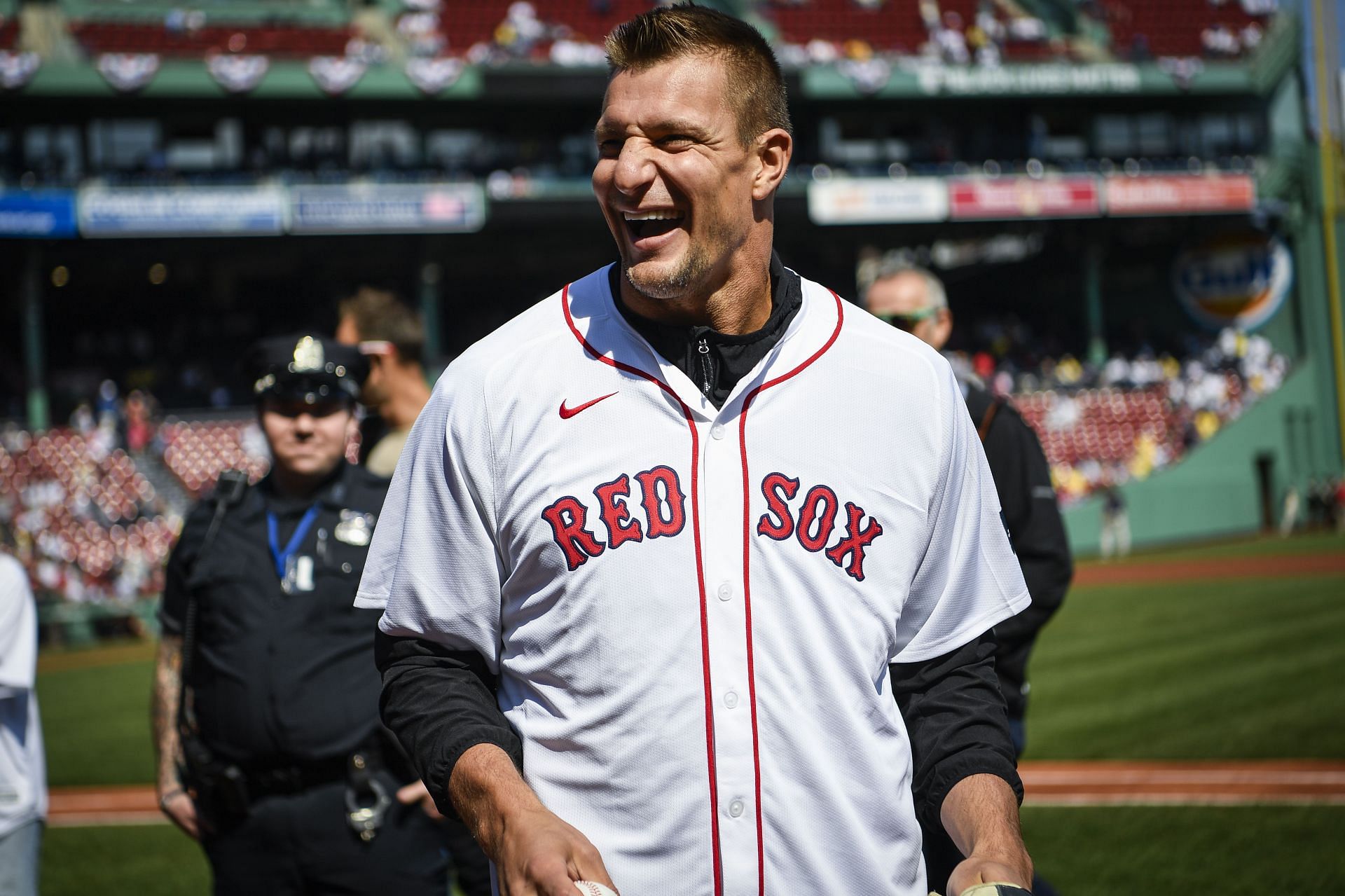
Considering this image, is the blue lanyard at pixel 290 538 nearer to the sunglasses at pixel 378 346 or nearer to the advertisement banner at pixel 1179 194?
the sunglasses at pixel 378 346

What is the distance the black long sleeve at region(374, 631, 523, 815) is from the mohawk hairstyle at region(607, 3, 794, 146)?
3.20 feet

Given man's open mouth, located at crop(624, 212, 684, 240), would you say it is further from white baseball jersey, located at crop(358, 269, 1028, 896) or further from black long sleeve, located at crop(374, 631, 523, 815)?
black long sleeve, located at crop(374, 631, 523, 815)

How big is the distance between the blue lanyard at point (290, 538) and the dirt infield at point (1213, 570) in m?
19.0

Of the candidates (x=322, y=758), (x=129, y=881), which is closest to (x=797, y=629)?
(x=322, y=758)

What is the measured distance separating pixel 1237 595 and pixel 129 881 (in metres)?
14.9

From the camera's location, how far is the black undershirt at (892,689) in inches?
79.5

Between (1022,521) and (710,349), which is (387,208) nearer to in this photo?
(1022,521)

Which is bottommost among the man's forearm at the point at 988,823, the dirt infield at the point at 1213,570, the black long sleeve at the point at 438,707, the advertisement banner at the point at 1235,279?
the dirt infield at the point at 1213,570

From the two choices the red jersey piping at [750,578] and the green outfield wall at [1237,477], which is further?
the green outfield wall at [1237,477]

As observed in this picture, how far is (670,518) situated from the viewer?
6.68 feet

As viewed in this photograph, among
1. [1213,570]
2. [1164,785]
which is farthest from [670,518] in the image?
[1213,570]

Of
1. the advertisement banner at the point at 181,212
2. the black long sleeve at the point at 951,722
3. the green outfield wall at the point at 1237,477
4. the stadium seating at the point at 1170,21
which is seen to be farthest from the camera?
the stadium seating at the point at 1170,21

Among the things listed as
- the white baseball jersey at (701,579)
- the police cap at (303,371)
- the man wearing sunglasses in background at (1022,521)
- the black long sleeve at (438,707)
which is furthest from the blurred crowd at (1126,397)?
the black long sleeve at (438,707)

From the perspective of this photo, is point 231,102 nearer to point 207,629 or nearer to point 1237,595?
point 1237,595
